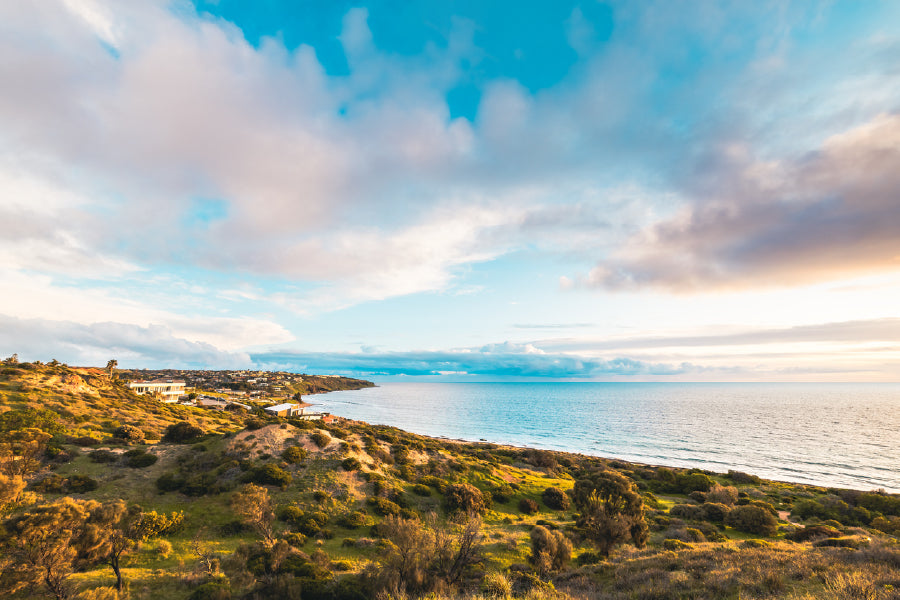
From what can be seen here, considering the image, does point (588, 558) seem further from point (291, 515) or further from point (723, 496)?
point (723, 496)

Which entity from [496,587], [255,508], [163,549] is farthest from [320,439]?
[496,587]

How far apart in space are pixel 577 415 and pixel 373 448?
163044 mm

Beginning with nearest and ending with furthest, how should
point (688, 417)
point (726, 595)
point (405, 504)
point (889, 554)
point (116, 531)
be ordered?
point (726, 595) < point (116, 531) < point (889, 554) < point (405, 504) < point (688, 417)

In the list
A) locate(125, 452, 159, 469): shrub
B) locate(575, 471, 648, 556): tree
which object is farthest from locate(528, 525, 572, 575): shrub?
locate(125, 452, 159, 469): shrub

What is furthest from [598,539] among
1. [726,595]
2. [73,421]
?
[73,421]

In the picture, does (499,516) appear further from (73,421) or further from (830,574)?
(73,421)

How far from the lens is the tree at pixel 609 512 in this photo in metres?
26.0

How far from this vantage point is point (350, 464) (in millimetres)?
36969

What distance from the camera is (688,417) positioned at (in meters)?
173

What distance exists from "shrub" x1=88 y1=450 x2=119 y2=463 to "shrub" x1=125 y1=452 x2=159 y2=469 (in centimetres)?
126

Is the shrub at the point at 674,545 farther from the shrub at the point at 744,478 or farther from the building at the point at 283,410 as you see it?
the building at the point at 283,410

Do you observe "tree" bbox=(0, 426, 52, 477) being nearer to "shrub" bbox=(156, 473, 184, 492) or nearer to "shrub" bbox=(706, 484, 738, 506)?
"shrub" bbox=(156, 473, 184, 492)

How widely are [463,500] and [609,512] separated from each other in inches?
541

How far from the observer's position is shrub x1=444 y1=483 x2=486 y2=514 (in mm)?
35094
